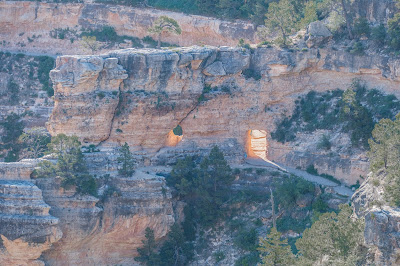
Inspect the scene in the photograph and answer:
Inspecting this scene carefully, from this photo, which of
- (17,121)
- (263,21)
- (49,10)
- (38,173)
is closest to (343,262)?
(38,173)

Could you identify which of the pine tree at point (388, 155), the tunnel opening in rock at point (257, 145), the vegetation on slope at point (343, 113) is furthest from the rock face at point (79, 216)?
the pine tree at point (388, 155)

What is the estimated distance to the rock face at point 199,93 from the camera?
206 ft

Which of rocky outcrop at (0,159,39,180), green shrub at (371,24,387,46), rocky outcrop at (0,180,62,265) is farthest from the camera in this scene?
green shrub at (371,24,387,46)

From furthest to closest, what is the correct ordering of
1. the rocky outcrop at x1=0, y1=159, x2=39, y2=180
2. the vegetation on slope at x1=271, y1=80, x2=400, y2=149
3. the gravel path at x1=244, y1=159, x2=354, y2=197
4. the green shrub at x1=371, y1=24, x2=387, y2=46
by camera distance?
the green shrub at x1=371, y1=24, x2=387, y2=46
the vegetation on slope at x1=271, y1=80, x2=400, y2=149
the gravel path at x1=244, y1=159, x2=354, y2=197
the rocky outcrop at x1=0, y1=159, x2=39, y2=180

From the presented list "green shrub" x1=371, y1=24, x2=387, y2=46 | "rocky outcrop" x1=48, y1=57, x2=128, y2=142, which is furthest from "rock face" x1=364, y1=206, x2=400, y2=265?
"rocky outcrop" x1=48, y1=57, x2=128, y2=142

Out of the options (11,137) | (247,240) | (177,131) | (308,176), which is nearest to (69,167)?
(247,240)

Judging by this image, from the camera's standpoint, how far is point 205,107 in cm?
6706

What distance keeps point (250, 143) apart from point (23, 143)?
23338mm

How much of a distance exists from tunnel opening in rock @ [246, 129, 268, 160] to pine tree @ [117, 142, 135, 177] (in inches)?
443

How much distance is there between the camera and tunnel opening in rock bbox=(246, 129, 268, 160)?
68562 mm

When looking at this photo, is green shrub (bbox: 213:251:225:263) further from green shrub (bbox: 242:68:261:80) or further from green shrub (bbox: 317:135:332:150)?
green shrub (bbox: 242:68:261:80)

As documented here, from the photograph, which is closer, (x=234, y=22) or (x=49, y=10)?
(x=234, y=22)

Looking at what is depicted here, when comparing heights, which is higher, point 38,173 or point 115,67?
point 115,67

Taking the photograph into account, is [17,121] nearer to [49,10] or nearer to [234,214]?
[49,10]
